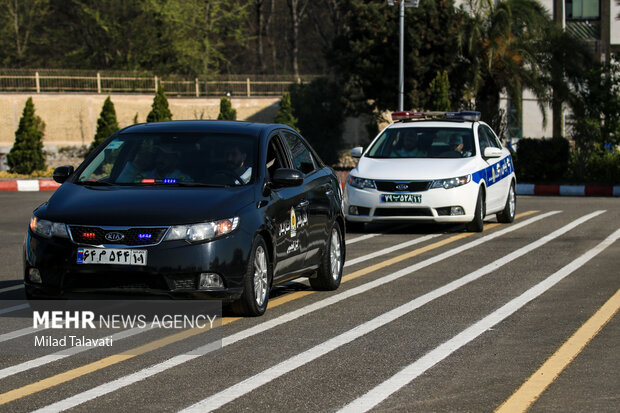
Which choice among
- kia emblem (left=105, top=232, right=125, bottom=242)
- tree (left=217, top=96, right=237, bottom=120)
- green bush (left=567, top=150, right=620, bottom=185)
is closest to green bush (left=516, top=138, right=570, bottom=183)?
green bush (left=567, top=150, right=620, bottom=185)

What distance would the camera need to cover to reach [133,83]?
179ft

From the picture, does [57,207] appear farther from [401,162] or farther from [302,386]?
[401,162]

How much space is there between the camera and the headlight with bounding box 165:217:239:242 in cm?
838

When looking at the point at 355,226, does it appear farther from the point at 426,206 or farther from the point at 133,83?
the point at 133,83

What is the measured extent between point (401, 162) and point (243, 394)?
11056 millimetres

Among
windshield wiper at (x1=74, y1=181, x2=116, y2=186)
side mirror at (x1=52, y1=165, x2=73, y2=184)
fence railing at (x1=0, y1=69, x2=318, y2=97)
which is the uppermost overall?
fence railing at (x1=0, y1=69, x2=318, y2=97)

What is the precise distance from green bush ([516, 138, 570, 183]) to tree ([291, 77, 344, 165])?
18649mm

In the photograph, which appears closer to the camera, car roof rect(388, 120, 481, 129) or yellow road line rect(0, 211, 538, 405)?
yellow road line rect(0, 211, 538, 405)

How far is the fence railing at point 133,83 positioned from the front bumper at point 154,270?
4540 centimetres

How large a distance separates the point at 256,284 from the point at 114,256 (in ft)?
4.05

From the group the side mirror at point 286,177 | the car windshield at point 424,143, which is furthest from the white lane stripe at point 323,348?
the car windshield at point 424,143

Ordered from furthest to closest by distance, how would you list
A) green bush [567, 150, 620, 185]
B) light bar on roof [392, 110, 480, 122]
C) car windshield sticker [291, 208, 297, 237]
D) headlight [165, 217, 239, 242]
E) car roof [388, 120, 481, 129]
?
green bush [567, 150, 620, 185] → light bar on roof [392, 110, 480, 122] → car roof [388, 120, 481, 129] → car windshield sticker [291, 208, 297, 237] → headlight [165, 217, 239, 242]

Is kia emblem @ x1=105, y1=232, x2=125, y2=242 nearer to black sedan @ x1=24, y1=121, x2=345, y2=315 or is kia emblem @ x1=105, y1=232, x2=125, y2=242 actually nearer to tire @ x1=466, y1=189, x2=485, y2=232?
black sedan @ x1=24, y1=121, x2=345, y2=315

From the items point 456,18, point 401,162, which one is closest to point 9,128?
point 456,18
